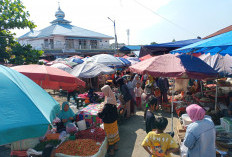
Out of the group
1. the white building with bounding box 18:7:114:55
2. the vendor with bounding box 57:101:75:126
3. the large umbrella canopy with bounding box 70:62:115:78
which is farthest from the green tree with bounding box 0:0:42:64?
the white building with bounding box 18:7:114:55

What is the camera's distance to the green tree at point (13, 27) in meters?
5.85

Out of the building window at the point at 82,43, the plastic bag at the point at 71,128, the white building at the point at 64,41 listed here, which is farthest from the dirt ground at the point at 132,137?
the building window at the point at 82,43

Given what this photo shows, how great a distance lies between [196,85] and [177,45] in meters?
2.65

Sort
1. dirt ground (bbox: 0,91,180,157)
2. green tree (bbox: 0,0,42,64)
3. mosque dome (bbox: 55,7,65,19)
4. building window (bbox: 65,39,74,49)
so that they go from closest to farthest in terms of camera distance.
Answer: dirt ground (bbox: 0,91,180,157) < green tree (bbox: 0,0,42,64) < building window (bbox: 65,39,74,49) < mosque dome (bbox: 55,7,65,19)

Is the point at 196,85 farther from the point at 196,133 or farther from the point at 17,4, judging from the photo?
the point at 17,4

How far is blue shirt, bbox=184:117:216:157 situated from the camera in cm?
252

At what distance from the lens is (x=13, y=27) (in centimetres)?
618

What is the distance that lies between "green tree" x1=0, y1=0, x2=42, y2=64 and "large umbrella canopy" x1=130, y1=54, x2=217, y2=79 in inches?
207

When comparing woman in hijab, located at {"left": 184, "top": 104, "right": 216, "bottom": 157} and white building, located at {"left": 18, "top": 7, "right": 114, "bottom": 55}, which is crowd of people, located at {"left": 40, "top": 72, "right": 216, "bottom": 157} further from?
white building, located at {"left": 18, "top": 7, "right": 114, "bottom": 55}

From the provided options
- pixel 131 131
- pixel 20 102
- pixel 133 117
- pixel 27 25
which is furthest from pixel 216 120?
pixel 27 25

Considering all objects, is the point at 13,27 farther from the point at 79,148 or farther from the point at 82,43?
the point at 82,43

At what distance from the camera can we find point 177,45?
9203 millimetres

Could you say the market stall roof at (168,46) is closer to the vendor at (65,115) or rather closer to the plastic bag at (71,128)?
the vendor at (65,115)

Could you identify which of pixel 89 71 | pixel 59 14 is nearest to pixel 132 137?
pixel 89 71
